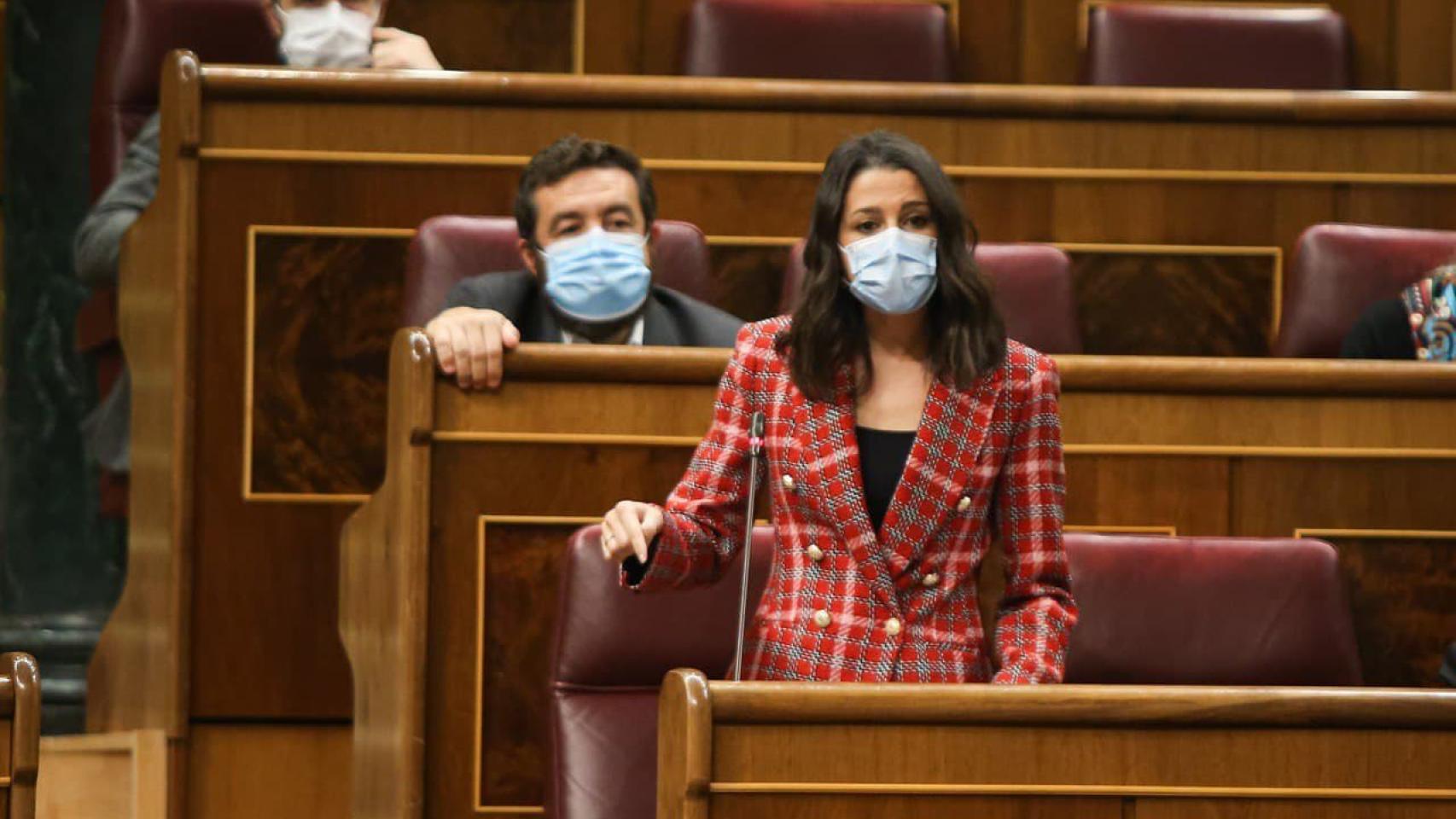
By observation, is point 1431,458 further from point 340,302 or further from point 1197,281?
point 340,302

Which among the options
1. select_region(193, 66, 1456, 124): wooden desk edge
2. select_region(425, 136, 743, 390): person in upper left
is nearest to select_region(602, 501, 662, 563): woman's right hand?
select_region(425, 136, 743, 390): person in upper left

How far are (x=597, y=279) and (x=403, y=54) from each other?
29 cm

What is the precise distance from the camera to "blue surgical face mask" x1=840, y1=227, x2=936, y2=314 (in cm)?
67

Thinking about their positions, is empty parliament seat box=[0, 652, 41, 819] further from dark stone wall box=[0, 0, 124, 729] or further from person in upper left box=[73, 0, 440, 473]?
dark stone wall box=[0, 0, 124, 729]

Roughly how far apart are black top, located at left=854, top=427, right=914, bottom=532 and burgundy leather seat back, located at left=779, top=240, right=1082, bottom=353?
324 mm

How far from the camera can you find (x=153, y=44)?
1242mm

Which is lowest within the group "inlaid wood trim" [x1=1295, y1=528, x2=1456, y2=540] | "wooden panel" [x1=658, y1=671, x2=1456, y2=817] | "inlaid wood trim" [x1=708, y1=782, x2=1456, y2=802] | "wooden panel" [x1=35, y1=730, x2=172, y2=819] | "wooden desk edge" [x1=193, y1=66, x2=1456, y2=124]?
"wooden panel" [x1=35, y1=730, x2=172, y2=819]

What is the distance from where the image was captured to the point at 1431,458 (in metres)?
0.84

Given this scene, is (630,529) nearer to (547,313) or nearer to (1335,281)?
(547,313)

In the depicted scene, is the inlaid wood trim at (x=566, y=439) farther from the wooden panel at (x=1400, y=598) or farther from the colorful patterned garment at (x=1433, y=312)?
the colorful patterned garment at (x=1433, y=312)

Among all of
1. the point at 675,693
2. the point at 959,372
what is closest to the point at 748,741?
the point at 675,693

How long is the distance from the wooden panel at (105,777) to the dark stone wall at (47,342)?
29cm

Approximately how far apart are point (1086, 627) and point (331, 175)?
1.43 ft

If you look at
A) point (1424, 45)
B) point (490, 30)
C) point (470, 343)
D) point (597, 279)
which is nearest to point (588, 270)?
point (597, 279)
